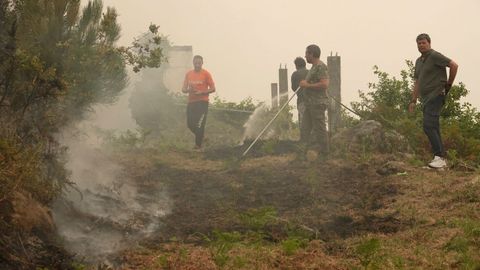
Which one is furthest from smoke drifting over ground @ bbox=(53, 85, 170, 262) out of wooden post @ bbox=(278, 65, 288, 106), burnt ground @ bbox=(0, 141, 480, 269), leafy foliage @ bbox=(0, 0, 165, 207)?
wooden post @ bbox=(278, 65, 288, 106)

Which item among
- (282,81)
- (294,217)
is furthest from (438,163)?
(282,81)

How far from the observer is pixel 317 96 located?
32.8 ft

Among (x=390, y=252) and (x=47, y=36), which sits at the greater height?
(x=47, y=36)

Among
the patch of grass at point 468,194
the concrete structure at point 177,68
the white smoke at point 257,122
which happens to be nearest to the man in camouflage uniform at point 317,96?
the patch of grass at point 468,194

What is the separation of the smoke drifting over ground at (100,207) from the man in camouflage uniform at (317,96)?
330 centimetres

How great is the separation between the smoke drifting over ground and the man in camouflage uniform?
3.30m

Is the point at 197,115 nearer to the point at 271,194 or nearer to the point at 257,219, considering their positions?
the point at 271,194

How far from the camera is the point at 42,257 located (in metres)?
4.24

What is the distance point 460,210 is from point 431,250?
1.35 meters

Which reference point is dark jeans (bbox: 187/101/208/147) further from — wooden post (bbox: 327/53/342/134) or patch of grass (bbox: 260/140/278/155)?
wooden post (bbox: 327/53/342/134)

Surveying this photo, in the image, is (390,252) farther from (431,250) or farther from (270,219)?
(270,219)

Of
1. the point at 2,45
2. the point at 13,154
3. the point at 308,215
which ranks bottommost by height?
the point at 308,215

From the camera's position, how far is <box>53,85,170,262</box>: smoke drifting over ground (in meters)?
5.14

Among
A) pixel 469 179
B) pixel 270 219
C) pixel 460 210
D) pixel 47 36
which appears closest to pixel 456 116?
pixel 469 179
